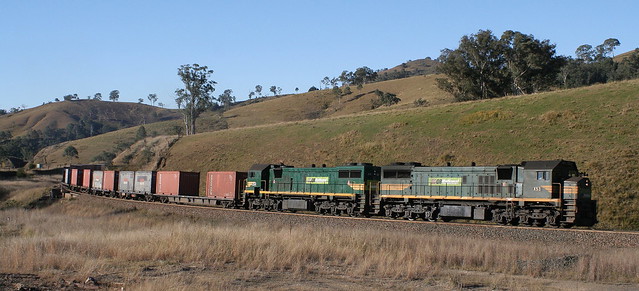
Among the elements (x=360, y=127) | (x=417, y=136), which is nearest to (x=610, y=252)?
(x=417, y=136)

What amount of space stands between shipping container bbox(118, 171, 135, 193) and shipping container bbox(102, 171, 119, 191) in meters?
0.46

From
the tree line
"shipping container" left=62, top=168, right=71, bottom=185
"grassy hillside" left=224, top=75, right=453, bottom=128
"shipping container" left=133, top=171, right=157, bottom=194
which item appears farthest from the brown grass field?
"grassy hillside" left=224, top=75, right=453, bottom=128

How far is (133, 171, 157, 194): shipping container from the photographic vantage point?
47.3 meters

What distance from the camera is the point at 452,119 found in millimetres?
55188

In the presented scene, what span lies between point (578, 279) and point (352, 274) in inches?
247

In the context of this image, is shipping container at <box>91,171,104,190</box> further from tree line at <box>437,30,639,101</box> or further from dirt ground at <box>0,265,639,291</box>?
tree line at <box>437,30,639,101</box>

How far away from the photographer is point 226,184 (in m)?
41.7

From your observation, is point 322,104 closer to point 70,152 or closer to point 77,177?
point 70,152

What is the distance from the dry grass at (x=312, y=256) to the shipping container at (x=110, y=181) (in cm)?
3309

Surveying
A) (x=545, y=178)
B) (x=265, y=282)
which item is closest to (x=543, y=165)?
(x=545, y=178)

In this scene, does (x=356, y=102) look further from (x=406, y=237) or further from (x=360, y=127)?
(x=406, y=237)

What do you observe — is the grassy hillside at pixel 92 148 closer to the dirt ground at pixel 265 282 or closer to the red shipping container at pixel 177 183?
the red shipping container at pixel 177 183

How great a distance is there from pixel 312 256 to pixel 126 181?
38.0m

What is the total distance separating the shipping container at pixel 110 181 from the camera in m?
52.2
